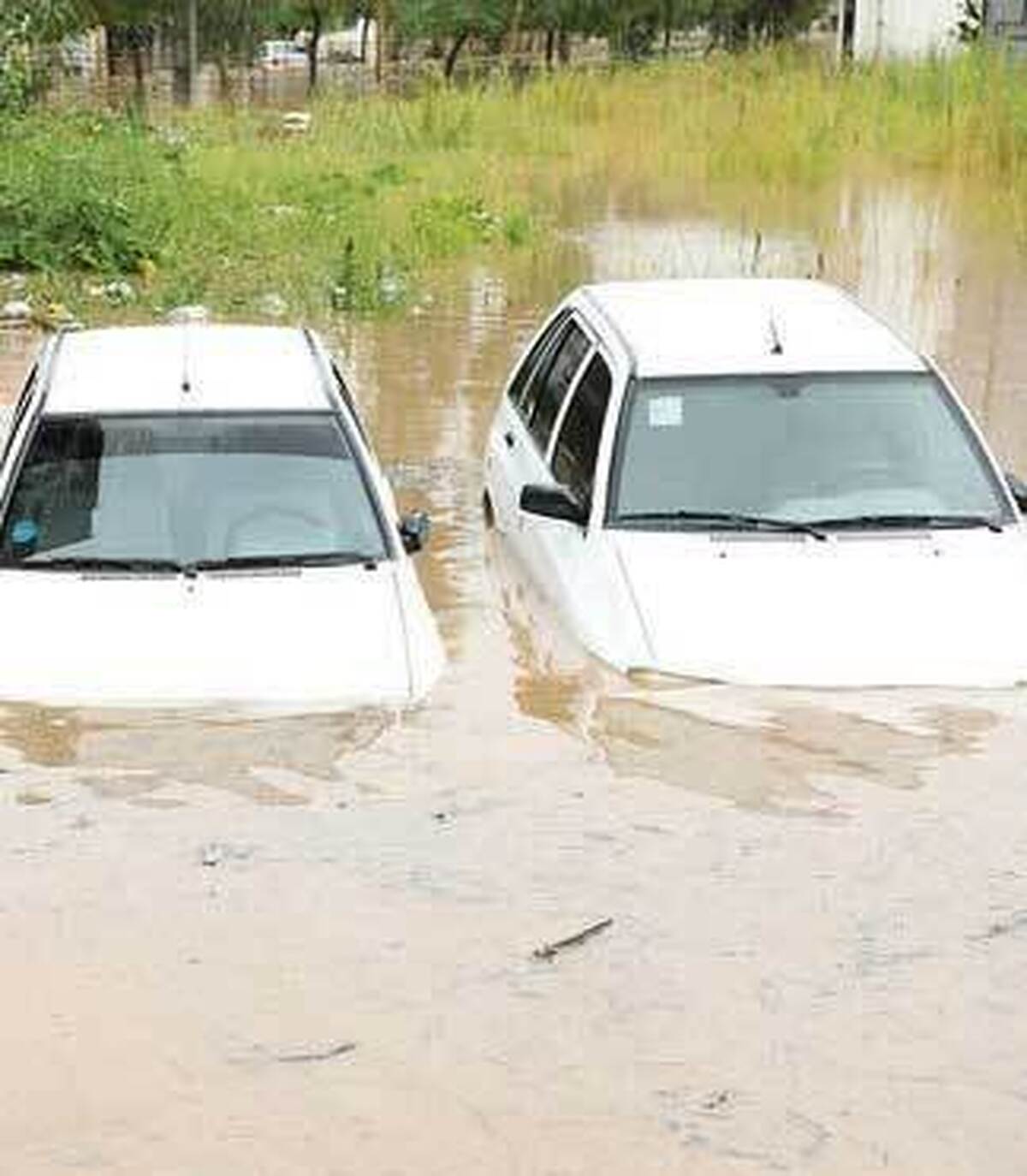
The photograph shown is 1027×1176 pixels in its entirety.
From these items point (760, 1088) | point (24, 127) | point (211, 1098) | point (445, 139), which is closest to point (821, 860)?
point (760, 1088)

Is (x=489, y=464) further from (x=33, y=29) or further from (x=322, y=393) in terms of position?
(x=33, y=29)

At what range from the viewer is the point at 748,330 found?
345 inches

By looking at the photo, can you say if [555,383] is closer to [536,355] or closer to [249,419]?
[536,355]

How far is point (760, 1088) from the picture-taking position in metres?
4.71

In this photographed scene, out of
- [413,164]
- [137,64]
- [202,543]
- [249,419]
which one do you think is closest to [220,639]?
[202,543]

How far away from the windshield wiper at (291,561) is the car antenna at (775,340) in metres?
1.97

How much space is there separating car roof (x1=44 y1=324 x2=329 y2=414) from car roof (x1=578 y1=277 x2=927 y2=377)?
53.5 inches

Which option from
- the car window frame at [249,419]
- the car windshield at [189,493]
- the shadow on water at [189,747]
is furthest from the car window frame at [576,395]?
the shadow on water at [189,747]

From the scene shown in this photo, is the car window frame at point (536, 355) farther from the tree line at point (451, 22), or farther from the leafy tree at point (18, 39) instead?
the tree line at point (451, 22)

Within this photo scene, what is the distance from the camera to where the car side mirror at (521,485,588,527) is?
8.08m

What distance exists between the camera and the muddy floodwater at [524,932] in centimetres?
456

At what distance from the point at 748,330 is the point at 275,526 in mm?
2280

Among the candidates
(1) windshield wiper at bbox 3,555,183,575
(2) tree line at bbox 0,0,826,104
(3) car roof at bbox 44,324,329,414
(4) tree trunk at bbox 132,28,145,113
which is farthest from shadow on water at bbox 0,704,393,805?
(2) tree line at bbox 0,0,826,104

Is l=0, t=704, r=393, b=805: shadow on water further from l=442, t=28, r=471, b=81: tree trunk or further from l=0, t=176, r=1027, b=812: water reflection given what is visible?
l=442, t=28, r=471, b=81: tree trunk
